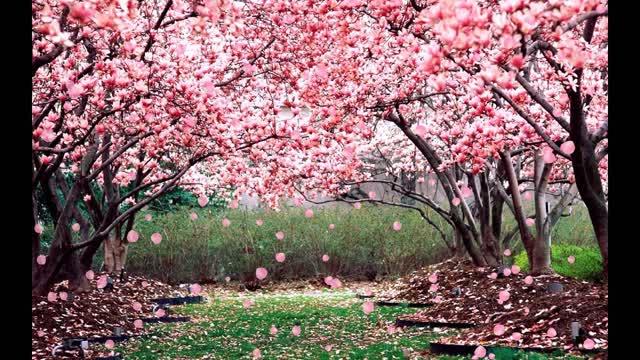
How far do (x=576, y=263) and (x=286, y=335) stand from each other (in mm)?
6876

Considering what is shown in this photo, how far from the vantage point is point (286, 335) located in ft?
34.4

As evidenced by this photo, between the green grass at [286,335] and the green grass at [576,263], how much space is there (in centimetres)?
341

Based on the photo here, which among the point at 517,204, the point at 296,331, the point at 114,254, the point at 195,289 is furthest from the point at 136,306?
the point at 517,204

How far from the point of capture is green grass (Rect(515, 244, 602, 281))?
14.5m

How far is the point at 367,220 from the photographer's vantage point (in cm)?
2030

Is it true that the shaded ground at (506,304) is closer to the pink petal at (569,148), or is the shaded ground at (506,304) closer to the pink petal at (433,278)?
the pink petal at (433,278)

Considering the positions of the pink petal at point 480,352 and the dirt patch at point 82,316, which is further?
the dirt patch at point 82,316

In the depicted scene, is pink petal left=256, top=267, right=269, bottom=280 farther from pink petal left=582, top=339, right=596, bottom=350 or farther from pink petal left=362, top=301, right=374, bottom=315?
pink petal left=582, top=339, right=596, bottom=350

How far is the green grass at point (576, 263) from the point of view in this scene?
14539mm

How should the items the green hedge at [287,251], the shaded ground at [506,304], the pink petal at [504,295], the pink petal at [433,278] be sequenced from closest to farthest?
the shaded ground at [506,304], the pink petal at [504,295], the pink petal at [433,278], the green hedge at [287,251]

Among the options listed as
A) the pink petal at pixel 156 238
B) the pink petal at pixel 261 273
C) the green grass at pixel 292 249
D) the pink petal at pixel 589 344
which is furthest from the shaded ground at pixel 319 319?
the green grass at pixel 292 249

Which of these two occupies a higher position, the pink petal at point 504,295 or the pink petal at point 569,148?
the pink petal at point 569,148
